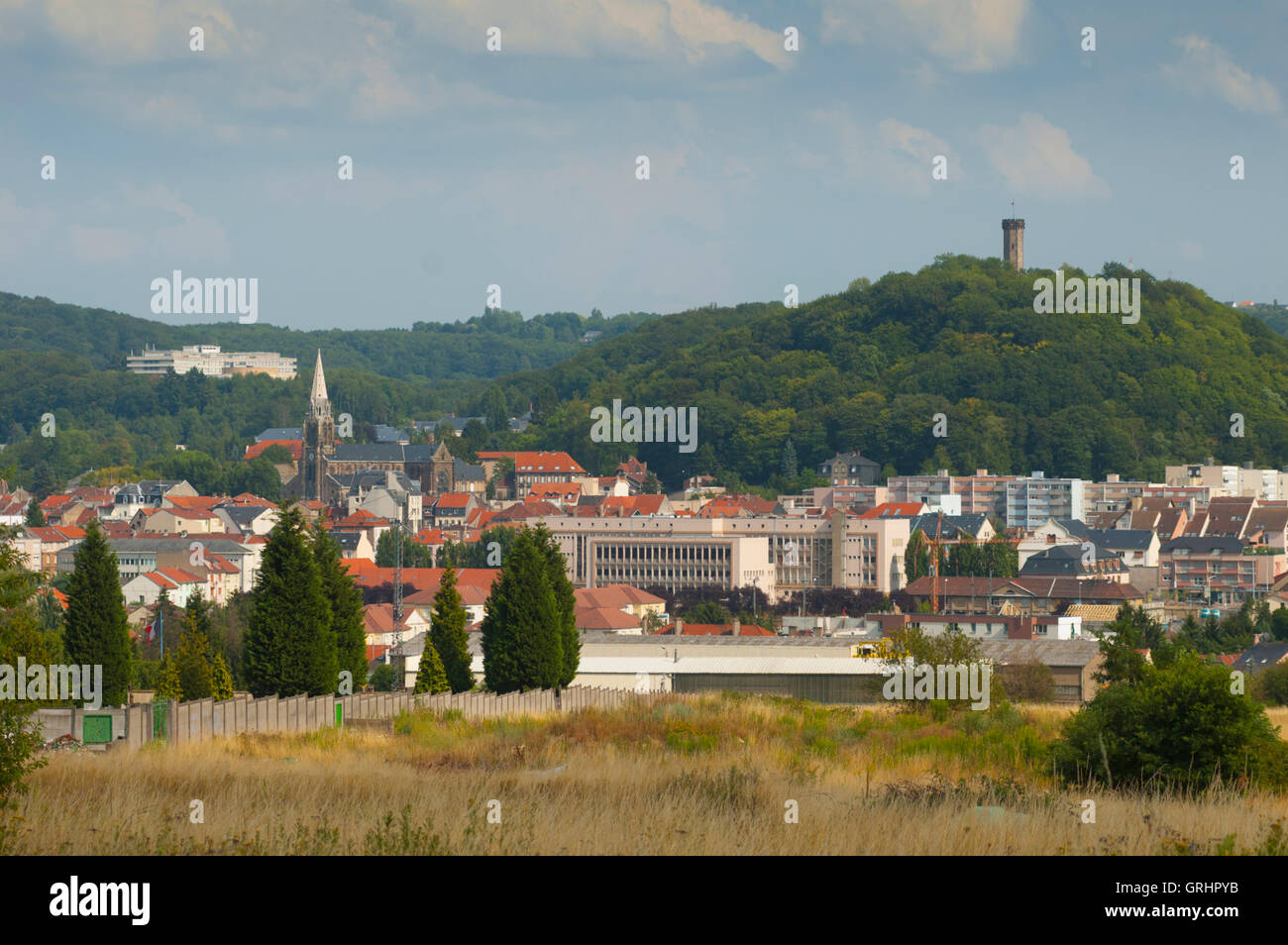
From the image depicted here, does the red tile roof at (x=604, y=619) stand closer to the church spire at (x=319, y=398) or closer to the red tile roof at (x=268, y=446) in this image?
the church spire at (x=319, y=398)

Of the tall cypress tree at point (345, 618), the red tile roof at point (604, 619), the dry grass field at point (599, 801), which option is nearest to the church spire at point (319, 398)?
the red tile roof at point (604, 619)

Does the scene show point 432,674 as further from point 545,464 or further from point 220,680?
point 545,464

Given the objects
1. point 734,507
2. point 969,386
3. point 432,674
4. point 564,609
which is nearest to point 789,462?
point 969,386

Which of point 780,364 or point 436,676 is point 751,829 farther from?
point 780,364

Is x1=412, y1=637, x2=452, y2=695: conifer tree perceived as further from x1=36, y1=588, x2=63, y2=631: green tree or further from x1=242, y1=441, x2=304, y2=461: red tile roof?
x1=242, y1=441, x2=304, y2=461: red tile roof

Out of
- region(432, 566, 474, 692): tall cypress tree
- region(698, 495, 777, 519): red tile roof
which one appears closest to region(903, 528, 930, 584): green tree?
region(698, 495, 777, 519): red tile roof
